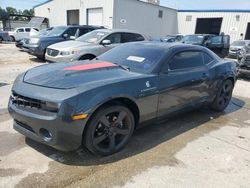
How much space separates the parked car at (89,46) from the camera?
8375 millimetres

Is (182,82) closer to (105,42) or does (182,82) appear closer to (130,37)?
(105,42)

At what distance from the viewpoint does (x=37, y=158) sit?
3.16m

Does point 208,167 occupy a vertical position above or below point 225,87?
below

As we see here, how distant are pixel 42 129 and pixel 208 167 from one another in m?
2.14

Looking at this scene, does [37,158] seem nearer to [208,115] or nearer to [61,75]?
[61,75]

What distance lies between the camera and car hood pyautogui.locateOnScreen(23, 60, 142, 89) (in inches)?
121

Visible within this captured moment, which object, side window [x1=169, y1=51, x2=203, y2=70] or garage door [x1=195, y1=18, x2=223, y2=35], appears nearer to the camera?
side window [x1=169, y1=51, x2=203, y2=70]

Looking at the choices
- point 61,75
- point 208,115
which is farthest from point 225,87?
point 61,75

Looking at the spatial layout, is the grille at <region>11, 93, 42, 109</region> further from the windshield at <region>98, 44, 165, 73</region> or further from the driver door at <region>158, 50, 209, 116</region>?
the driver door at <region>158, 50, 209, 116</region>

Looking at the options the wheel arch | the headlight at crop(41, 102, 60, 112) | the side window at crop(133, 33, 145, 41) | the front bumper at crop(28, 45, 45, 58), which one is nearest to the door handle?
the wheel arch

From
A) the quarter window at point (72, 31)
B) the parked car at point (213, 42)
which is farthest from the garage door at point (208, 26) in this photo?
the quarter window at point (72, 31)

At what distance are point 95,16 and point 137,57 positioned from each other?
2070cm

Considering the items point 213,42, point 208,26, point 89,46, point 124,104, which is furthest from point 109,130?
point 208,26

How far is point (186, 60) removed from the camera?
4.36 metres
